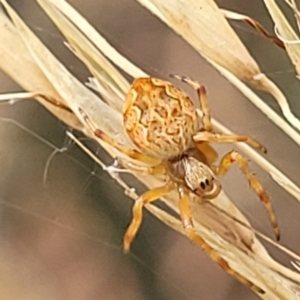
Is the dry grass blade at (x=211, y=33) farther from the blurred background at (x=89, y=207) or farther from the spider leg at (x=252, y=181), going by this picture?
the blurred background at (x=89, y=207)

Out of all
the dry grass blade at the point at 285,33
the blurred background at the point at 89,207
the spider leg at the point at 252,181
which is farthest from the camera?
the blurred background at the point at 89,207

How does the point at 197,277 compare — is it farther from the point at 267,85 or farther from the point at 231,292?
the point at 267,85

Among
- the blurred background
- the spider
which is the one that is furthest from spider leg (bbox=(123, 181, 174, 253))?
the blurred background

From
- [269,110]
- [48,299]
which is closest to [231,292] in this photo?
[48,299]

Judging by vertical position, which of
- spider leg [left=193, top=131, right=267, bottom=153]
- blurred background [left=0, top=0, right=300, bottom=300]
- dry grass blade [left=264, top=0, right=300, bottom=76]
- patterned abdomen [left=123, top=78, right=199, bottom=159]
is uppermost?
dry grass blade [left=264, top=0, right=300, bottom=76]

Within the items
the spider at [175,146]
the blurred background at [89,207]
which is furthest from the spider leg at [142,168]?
the blurred background at [89,207]

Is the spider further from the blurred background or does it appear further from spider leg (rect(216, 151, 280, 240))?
the blurred background
